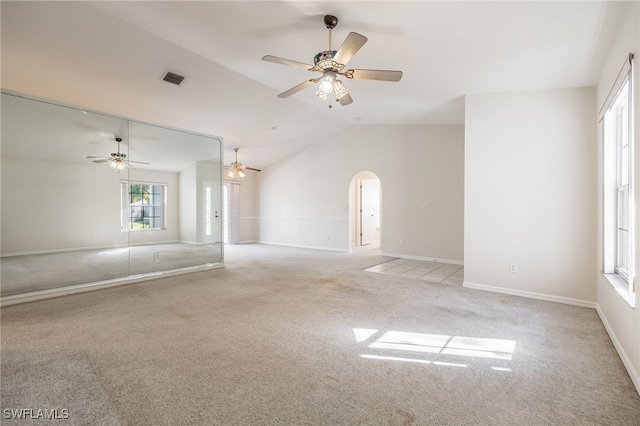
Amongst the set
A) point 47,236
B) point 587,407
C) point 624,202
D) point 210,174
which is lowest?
point 587,407

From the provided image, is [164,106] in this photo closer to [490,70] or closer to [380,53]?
[380,53]

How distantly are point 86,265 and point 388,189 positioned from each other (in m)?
6.09

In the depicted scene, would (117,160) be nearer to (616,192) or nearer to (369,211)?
(616,192)

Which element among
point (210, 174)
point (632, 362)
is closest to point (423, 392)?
point (632, 362)

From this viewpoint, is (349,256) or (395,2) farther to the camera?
(349,256)

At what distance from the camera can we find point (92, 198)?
14.7 feet

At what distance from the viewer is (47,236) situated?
13.5ft

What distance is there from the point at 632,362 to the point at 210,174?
6245mm

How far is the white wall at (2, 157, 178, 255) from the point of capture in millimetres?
3762

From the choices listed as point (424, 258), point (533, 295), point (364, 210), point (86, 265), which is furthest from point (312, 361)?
point (364, 210)

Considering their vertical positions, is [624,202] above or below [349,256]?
above

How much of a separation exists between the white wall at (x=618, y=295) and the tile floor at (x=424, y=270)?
6.23 ft

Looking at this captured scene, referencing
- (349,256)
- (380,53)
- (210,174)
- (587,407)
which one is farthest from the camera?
(349,256)

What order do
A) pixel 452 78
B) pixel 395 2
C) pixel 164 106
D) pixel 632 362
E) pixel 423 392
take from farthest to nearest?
pixel 164 106 < pixel 452 78 < pixel 395 2 < pixel 632 362 < pixel 423 392
